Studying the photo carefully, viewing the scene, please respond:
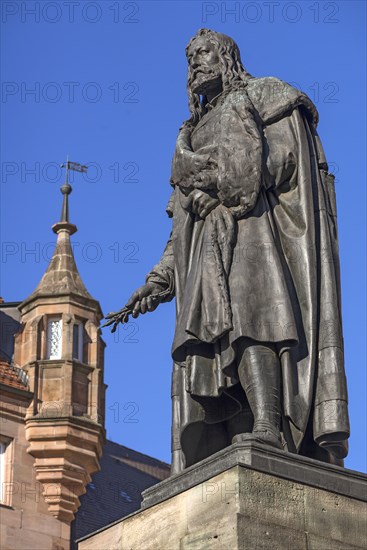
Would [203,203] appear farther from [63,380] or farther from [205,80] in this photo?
[63,380]

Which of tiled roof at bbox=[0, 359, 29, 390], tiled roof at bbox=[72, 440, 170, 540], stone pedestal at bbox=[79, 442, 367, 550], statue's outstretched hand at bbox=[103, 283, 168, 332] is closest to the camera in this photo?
stone pedestal at bbox=[79, 442, 367, 550]

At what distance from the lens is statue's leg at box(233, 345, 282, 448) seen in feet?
33.9

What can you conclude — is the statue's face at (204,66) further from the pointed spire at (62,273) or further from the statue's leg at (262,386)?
the pointed spire at (62,273)

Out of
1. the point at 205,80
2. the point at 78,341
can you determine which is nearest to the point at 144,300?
the point at 205,80

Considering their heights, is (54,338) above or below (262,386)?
above

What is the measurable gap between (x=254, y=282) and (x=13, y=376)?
30363mm

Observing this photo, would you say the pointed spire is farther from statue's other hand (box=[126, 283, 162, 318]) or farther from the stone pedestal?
the stone pedestal

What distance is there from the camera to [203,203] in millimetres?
11164

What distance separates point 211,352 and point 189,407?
41cm

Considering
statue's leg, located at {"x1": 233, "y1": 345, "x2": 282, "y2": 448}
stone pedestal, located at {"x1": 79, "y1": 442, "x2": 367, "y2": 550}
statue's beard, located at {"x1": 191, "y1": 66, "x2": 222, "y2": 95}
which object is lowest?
stone pedestal, located at {"x1": 79, "y1": 442, "x2": 367, "y2": 550}

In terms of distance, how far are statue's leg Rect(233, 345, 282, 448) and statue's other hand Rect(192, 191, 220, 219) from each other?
110cm

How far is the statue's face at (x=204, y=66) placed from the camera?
11641mm

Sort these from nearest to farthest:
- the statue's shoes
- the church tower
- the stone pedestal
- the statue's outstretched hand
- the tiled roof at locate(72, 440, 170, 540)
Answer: the stone pedestal
the statue's shoes
the statue's outstretched hand
the church tower
the tiled roof at locate(72, 440, 170, 540)

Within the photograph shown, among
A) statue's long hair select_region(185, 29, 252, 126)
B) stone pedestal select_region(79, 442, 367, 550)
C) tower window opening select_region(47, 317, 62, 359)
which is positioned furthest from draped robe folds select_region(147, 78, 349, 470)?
tower window opening select_region(47, 317, 62, 359)
